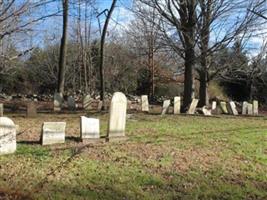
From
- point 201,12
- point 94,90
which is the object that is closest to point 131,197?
point 201,12

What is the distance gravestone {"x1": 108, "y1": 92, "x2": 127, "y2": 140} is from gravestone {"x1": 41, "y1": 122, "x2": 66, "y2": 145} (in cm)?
124

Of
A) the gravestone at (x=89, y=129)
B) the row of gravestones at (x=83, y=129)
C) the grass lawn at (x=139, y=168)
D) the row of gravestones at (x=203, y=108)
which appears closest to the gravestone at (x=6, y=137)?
the row of gravestones at (x=83, y=129)

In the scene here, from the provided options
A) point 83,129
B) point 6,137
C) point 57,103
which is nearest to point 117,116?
point 83,129

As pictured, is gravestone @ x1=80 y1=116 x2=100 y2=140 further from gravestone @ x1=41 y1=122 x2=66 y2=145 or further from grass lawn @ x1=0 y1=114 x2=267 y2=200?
gravestone @ x1=41 y1=122 x2=66 y2=145

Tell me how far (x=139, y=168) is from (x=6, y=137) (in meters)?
2.71

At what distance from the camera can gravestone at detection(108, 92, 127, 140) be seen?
12.4 m

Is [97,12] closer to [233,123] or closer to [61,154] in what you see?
[233,123]

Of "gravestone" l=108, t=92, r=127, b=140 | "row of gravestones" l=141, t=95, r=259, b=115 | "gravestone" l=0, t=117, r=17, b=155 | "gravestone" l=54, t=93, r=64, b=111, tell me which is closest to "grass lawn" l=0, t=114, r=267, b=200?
"gravestone" l=0, t=117, r=17, b=155

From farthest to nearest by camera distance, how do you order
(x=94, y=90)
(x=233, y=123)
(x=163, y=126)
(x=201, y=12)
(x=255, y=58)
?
(x=94, y=90), (x=255, y=58), (x=201, y=12), (x=233, y=123), (x=163, y=126)

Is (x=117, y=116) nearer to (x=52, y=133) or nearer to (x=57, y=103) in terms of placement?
(x=52, y=133)

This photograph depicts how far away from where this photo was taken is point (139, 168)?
10.1 m

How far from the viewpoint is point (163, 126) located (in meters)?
16.1

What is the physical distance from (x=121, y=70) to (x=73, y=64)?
3.91 meters

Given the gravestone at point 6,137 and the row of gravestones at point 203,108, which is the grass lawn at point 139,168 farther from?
the row of gravestones at point 203,108
